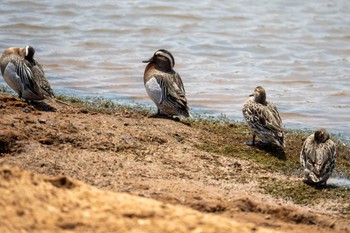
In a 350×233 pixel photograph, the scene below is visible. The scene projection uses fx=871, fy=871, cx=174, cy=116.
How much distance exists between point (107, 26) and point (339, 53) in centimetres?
624

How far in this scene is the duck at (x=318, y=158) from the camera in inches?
431

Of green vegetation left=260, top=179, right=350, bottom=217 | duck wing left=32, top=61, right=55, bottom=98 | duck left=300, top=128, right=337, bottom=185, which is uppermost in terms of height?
duck wing left=32, top=61, right=55, bottom=98

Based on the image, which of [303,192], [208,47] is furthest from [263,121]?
[208,47]

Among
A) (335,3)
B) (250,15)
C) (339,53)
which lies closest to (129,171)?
(339,53)

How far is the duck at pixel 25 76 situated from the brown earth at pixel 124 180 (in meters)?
0.22

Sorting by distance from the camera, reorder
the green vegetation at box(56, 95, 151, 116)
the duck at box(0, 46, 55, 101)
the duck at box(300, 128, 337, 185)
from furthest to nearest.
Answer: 1. the green vegetation at box(56, 95, 151, 116)
2. the duck at box(0, 46, 55, 101)
3. the duck at box(300, 128, 337, 185)

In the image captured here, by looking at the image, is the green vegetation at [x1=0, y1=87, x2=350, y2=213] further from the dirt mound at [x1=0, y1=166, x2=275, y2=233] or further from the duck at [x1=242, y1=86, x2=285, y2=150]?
the dirt mound at [x1=0, y1=166, x2=275, y2=233]

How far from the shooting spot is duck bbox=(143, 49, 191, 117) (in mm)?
14109

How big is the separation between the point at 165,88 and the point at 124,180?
4718 mm

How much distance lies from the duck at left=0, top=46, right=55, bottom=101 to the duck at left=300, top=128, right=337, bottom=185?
4.21 metres

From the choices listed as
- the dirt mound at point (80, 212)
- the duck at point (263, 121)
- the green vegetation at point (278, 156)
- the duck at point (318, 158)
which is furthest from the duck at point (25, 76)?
the dirt mound at point (80, 212)

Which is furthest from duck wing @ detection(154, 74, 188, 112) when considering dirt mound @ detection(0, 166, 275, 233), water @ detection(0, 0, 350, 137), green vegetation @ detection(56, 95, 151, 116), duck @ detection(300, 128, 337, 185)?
dirt mound @ detection(0, 166, 275, 233)

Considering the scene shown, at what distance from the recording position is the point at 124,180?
9.88 metres

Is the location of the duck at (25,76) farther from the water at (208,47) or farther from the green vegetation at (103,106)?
the water at (208,47)
